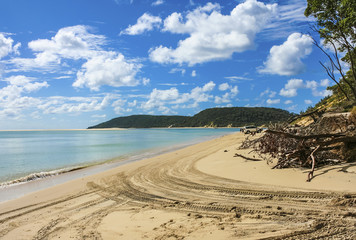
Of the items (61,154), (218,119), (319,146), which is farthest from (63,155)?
(218,119)

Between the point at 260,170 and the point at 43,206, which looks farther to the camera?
the point at 260,170

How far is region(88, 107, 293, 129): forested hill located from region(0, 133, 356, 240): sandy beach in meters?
96.4

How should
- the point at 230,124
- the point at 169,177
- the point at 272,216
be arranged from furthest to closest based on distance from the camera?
the point at 230,124 → the point at 169,177 → the point at 272,216

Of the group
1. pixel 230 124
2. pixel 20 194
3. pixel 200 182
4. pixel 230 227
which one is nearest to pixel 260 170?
pixel 200 182

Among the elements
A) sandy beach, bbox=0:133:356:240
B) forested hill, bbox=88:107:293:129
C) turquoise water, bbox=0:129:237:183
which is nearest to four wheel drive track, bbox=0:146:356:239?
sandy beach, bbox=0:133:356:240

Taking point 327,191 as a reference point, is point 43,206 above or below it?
below

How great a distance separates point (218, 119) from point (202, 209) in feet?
434

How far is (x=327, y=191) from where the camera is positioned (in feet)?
15.8

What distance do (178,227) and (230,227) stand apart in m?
0.82

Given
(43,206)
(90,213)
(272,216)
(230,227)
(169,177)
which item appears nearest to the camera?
(230,227)

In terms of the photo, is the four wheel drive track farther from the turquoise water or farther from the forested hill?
the forested hill

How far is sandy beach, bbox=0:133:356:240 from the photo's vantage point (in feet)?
11.5

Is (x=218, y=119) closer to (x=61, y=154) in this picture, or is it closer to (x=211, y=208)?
(x=61, y=154)

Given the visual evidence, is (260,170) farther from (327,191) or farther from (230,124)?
(230,124)
